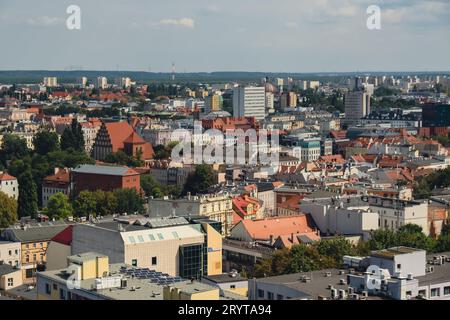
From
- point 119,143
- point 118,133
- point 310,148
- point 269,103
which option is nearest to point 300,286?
point 119,143

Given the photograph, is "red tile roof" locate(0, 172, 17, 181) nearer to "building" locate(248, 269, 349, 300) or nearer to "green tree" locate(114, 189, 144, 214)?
"green tree" locate(114, 189, 144, 214)

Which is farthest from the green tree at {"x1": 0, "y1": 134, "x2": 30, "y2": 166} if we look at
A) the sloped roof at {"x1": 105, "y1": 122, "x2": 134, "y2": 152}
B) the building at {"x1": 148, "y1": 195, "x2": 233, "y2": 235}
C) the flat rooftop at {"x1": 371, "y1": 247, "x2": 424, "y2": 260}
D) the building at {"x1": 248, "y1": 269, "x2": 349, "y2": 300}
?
the flat rooftop at {"x1": 371, "y1": 247, "x2": 424, "y2": 260}

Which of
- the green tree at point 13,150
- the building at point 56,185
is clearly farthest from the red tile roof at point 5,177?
the green tree at point 13,150

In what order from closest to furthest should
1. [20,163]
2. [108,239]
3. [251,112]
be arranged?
[108,239], [20,163], [251,112]

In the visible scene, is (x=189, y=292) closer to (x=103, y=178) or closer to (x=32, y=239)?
(x=32, y=239)

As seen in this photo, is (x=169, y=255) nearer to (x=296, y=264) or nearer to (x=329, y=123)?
(x=296, y=264)

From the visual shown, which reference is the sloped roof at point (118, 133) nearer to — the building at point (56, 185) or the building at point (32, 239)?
the building at point (56, 185)
